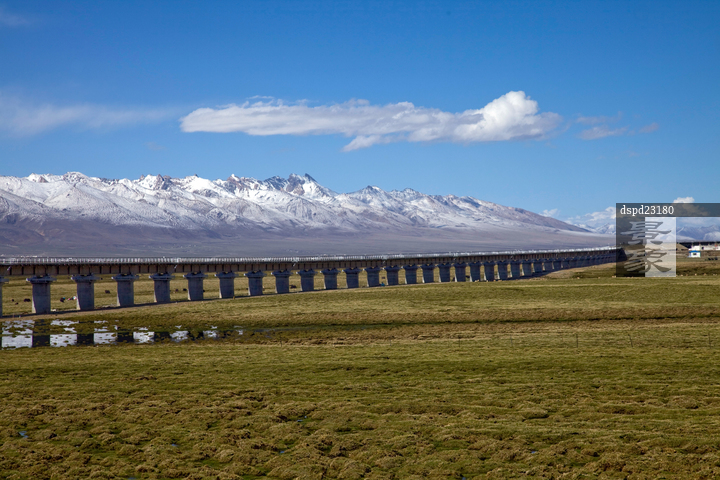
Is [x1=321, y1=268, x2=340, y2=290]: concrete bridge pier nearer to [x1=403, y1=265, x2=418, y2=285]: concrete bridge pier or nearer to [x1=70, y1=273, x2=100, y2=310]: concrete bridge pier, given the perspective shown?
[x1=403, y1=265, x2=418, y2=285]: concrete bridge pier

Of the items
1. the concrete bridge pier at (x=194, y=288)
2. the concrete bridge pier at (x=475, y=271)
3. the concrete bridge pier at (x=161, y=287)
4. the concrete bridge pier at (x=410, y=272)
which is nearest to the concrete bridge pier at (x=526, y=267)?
the concrete bridge pier at (x=475, y=271)

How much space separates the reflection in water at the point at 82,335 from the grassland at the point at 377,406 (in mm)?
5055

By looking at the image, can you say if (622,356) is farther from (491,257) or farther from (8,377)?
(491,257)

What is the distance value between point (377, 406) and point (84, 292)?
2847 inches

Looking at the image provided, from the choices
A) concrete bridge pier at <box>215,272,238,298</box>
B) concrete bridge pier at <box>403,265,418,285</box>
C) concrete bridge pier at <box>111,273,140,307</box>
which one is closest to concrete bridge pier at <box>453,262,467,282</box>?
concrete bridge pier at <box>403,265,418,285</box>

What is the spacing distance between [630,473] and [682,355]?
20.1 meters

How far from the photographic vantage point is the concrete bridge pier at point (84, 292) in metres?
87.8

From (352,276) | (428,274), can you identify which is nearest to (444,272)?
(428,274)

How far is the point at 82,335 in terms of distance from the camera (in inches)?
2260

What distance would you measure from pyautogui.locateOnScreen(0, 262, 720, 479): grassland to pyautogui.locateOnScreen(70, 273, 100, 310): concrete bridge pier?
143 ft

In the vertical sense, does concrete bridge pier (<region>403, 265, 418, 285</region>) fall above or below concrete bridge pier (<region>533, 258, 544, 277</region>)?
above

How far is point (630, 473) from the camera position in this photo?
17.9 m

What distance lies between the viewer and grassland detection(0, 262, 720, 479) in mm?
19344

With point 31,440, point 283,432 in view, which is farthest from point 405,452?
point 31,440
